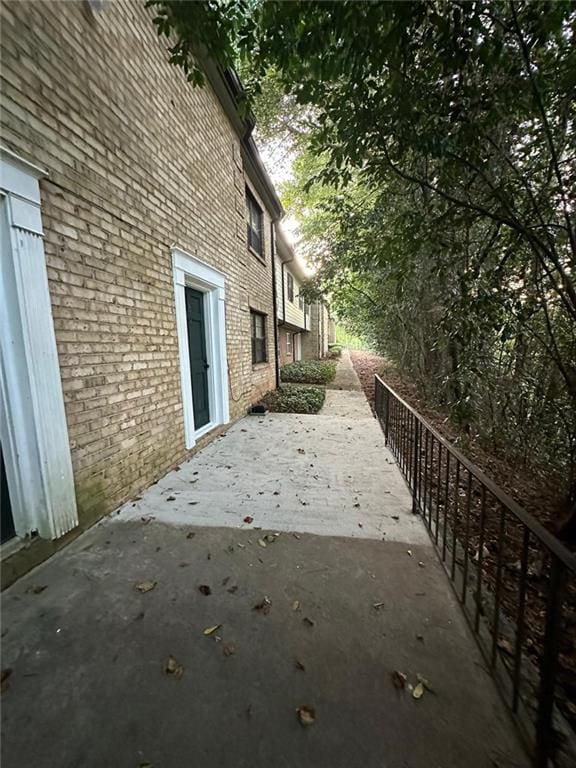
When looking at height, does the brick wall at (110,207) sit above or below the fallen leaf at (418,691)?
above

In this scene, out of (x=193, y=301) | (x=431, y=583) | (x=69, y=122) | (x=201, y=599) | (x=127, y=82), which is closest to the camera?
(x=201, y=599)

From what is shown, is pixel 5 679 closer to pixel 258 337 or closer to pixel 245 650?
pixel 245 650

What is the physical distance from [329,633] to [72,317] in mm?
2709

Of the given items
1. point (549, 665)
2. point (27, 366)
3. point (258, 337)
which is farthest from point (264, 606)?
point (258, 337)

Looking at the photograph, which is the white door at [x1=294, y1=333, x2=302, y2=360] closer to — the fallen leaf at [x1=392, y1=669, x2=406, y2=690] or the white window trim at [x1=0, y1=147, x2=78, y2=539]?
the white window trim at [x1=0, y1=147, x2=78, y2=539]

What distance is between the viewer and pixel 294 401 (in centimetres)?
752

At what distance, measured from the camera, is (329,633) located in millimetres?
1675

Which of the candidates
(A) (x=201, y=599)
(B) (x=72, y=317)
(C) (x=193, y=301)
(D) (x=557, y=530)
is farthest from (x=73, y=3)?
(D) (x=557, y=530)

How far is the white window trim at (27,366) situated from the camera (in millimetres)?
2010

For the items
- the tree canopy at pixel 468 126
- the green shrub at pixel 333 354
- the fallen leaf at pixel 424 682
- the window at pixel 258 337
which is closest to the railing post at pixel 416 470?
the tree canopy at pixel 468 126

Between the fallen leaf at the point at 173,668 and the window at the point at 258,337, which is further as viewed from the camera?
the window at the point at 258,337

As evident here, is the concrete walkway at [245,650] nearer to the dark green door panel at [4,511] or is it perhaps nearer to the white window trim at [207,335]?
the dark green door panel at [4,511]

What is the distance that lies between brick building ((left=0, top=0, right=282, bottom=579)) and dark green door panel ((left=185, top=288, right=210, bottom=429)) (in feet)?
0.24

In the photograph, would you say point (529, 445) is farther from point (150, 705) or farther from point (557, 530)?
point (150, 705)
